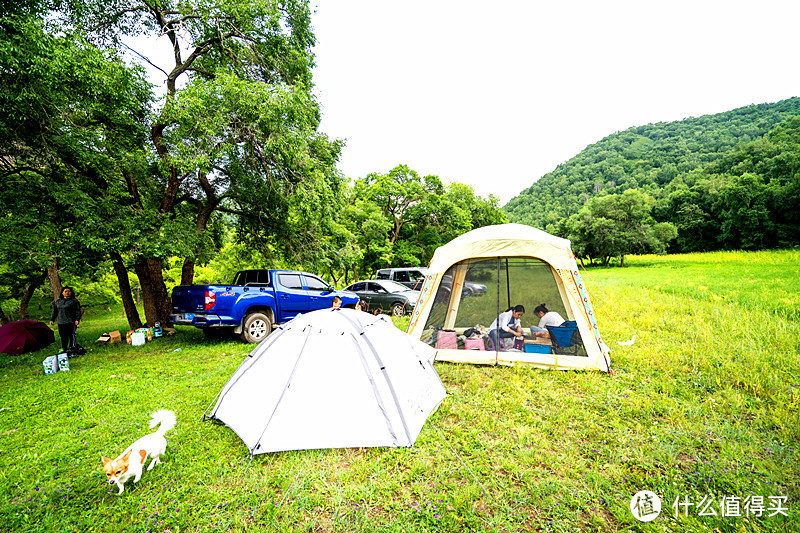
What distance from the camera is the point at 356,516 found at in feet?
8.49

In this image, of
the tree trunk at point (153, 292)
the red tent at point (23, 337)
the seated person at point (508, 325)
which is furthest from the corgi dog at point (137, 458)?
the red tent at point (23, 337)

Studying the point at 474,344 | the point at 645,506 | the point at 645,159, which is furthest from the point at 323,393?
the point at 645,159

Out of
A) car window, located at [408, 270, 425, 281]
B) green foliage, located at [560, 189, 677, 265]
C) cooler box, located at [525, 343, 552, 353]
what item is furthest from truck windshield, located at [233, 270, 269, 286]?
green foliage, located at [560, 189, 677, 265]

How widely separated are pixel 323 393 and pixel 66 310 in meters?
7.77

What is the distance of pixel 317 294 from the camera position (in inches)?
360

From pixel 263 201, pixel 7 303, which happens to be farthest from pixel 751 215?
pixel 7 303

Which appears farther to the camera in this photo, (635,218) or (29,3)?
(635,218)

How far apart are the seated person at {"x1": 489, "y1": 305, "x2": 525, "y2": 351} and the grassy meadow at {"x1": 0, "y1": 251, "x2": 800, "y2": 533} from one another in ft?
2.10

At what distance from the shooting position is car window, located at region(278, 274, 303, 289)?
8.65 meters

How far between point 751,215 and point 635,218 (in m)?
8.95

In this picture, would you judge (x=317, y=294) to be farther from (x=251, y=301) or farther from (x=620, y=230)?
(x=620, y=230)

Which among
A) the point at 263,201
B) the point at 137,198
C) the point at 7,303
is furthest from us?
the point at 7,303

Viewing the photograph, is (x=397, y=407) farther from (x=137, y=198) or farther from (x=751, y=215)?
(x=751, y=215)

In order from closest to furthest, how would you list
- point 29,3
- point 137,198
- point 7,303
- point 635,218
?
point 29,3, point 137,198, point 7,303, point 635,218
